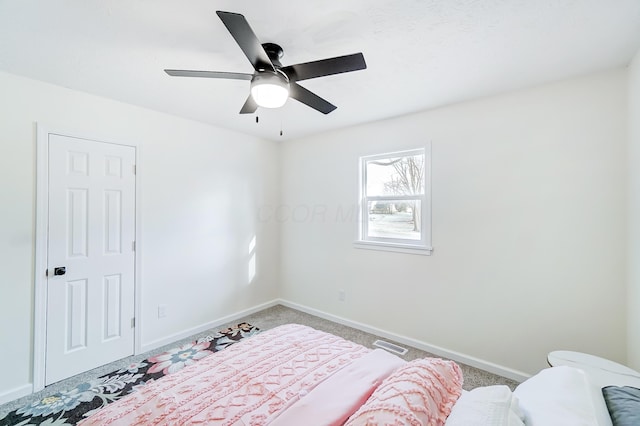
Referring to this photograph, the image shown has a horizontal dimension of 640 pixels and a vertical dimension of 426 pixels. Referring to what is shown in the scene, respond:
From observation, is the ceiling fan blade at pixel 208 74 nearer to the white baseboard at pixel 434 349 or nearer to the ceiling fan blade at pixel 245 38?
the ceiling fan blade at pixel 245 38

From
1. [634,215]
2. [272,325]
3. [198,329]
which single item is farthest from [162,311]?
[634,215]

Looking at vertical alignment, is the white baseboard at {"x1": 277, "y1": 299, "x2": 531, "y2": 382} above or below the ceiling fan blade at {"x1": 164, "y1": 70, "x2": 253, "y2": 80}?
below

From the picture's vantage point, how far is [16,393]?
2.07 meters

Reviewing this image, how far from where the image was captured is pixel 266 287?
404cm

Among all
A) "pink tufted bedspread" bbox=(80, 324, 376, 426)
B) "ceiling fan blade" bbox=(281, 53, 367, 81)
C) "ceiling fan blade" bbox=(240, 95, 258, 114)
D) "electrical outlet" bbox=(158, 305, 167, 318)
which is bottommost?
"electrical outlet" bbox=(158, 305, 167, 318)

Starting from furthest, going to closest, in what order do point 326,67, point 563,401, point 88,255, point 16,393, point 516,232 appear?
point 88,255, point 516,232, point 16,393, point 326,67, point 563,401

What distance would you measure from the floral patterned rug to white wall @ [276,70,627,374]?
187 centimetres

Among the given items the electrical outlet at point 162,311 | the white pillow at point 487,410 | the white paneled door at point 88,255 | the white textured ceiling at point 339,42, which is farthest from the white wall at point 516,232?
the white paneled door at point 88,255

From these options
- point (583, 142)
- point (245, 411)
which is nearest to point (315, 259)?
point (245, 411)

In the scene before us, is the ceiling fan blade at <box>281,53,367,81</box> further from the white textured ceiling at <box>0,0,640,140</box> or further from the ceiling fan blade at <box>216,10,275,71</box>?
the white textured ceiling at <box>0,0,640,140</box>

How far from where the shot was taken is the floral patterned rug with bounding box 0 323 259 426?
6.15 ft

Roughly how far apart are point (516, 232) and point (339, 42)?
2.11m

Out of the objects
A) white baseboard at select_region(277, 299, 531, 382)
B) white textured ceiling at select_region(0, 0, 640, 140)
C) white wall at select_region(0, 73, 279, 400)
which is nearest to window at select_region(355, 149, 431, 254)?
white textured ceiling at select_region(0, 0, 640, 140)

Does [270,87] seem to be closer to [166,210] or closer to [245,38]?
[245,38]
